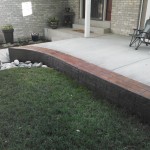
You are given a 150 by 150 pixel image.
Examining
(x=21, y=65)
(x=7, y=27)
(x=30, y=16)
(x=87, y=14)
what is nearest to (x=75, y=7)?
(x=30, y=16)

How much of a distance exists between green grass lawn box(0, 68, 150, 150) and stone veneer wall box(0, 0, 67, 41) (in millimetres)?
4955

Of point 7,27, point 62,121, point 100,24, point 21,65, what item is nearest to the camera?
point 62,121

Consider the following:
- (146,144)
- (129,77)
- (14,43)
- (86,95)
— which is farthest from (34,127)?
(14,43)

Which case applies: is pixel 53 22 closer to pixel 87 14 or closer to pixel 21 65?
pixel 87 14

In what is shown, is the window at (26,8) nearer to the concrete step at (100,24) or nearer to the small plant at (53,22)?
the small plant at (53,22)

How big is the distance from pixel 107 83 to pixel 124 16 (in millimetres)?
4093

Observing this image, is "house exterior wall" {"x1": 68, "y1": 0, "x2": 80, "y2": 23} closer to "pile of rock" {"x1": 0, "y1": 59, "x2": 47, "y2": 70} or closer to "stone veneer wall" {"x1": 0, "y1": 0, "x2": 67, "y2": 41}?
"stone veneer wall" {"x1": 0, "y1": 0, "x2": 67, "y2": 41}

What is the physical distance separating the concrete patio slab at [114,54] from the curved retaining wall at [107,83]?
27cm

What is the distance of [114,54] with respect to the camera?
14.5 feet

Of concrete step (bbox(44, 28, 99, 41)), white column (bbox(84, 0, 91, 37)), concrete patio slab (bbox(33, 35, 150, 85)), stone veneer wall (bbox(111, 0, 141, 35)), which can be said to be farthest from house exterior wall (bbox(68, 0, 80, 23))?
concrete patio slab (bbox(33, 35, 150, 85))

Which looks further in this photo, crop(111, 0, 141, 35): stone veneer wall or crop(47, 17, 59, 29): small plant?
crop(47, 17, 59, 29): small plant

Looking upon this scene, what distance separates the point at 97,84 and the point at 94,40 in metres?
2.94

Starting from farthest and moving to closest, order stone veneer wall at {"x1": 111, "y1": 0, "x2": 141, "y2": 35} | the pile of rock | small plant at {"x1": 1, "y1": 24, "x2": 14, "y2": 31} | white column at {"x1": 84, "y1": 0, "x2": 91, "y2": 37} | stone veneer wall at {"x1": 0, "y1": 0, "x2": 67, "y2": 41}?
stone veneer wall at {"x1": 0, "y1": 0, "x2": 67, "y2": 41}, small plant at {"x1": 1, "y1": 24, "x2": 14, "y2": 31}, stone veneer wall at {"x1": 111, "y1": 0, "x2": 141, "y2": 35}, white column at {"x1": 84, "y1": 0, "x2": 91, "y2": 37}, the pile of rock

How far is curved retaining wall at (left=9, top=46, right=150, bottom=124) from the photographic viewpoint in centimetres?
255
